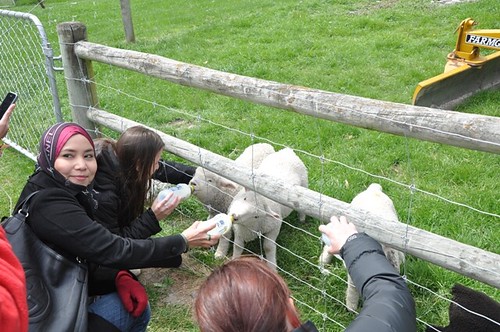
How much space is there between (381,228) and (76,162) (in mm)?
1456

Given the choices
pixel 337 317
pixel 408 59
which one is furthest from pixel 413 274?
pixel 408 59

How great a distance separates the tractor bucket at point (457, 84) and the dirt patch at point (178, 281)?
129 inches

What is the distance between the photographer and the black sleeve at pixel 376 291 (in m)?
1.43

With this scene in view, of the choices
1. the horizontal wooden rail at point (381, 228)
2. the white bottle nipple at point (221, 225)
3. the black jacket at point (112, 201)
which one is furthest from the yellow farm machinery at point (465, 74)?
the black jacket at point (112, 201)

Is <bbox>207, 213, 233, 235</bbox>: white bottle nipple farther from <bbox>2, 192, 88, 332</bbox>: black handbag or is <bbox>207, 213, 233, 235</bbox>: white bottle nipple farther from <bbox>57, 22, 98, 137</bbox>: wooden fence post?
<bbox>57, 22, 98, 137</bbox>: wooden fence post

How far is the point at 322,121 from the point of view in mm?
5492

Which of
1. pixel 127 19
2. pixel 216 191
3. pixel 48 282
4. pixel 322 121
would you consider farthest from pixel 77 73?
pixel 127 19

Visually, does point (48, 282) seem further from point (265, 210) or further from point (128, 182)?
point (265, 210)

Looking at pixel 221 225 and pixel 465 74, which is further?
pixel 465 74

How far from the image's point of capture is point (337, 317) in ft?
10.1

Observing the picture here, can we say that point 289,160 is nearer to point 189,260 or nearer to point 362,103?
point 189,260

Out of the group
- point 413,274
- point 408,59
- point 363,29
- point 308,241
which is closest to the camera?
point 413,274

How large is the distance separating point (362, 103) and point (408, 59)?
18.0 ft

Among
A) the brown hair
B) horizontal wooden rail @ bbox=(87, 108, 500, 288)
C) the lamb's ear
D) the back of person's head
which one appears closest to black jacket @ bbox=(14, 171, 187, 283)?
the brown hair
